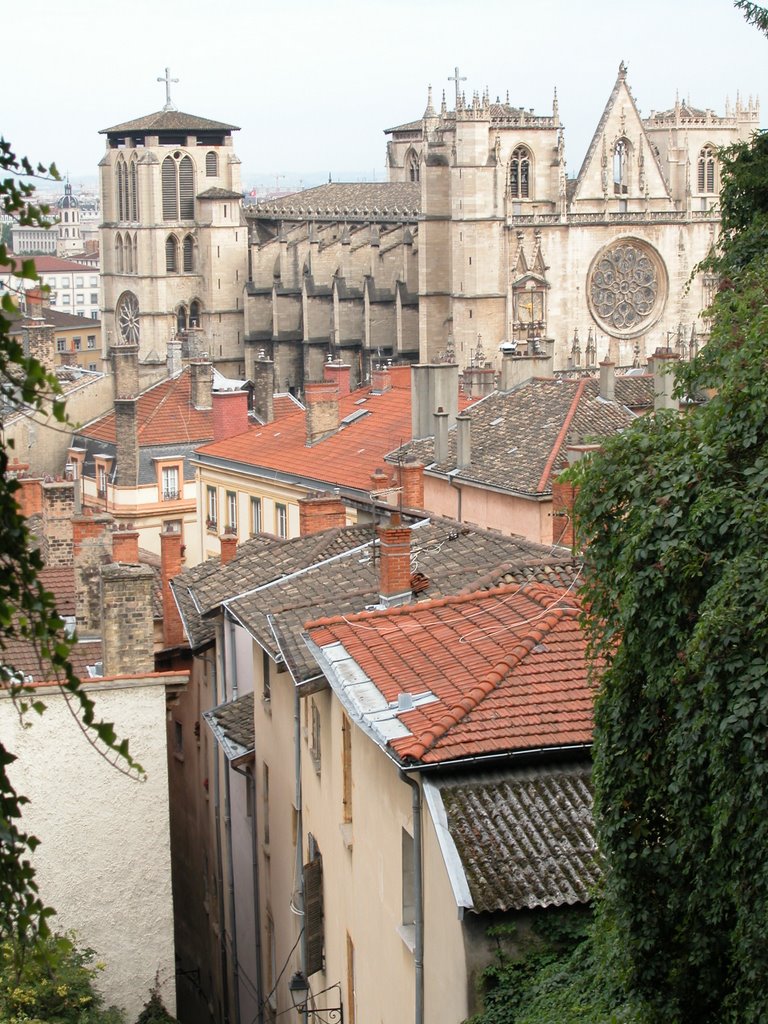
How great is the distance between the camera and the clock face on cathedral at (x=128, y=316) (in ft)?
324

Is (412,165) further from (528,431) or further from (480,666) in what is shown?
(480,666)

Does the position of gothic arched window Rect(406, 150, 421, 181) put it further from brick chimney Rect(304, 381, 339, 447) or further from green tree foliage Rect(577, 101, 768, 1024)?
green tree foliage Rect(577, 101, 768, 1024)

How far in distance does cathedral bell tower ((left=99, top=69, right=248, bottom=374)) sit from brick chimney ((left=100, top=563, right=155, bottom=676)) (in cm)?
7453

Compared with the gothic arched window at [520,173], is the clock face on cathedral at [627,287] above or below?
below

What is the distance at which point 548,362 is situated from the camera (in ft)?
127

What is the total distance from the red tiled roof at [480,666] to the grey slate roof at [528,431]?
43.8 ft

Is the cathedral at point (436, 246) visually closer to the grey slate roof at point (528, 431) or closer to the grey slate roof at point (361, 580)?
the grey slate roof at point (528, 431)

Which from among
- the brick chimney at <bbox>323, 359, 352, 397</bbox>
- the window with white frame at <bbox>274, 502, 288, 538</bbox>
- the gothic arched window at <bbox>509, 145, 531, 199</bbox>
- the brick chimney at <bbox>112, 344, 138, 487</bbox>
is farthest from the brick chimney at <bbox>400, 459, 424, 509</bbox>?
the gothic arched window at <bbox>509, 145, 531, 199</bbox>

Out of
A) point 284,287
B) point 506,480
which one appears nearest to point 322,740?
point 506,480

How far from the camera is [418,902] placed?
12.9 m

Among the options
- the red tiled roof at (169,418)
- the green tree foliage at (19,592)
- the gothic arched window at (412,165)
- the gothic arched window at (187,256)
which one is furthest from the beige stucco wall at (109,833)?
the gothic arched window at (412,165)

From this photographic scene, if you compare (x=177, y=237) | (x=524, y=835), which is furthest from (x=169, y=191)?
(x=524, y=835)

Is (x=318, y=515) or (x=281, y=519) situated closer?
A: (x=318, y=515)

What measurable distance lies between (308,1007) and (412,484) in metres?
12.5
